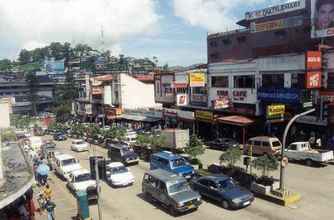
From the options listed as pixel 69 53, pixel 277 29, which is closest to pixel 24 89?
pixel 69 53

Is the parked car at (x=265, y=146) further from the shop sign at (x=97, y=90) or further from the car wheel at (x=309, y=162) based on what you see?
the shop sign at (x=97, y=90)

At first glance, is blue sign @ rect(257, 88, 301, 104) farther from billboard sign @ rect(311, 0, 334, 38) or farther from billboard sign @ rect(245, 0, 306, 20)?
billboard sign @ rect(245, 0, 306, 20)

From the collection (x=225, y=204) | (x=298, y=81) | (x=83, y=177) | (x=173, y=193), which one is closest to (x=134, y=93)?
(x=298, y=81)

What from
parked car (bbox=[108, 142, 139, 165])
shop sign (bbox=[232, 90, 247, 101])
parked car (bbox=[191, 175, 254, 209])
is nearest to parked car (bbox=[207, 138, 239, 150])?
shop sign (bbox=[232, 90, 247, 101])

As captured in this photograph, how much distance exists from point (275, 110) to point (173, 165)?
1277 cm

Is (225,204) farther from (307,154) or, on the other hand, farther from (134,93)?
(134,93)

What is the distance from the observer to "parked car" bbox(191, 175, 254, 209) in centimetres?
2281

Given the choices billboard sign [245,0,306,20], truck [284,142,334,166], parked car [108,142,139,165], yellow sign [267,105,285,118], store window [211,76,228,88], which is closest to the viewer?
A: truck [284,142,334,166]

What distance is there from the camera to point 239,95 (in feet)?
147

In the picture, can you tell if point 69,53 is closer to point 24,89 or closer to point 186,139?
point 24,89

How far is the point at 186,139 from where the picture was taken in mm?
40875

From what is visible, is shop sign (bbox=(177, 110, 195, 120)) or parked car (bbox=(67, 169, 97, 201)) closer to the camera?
parked car (bbox=(67, 169, 97, 201))

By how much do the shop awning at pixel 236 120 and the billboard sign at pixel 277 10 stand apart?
18.5 meters

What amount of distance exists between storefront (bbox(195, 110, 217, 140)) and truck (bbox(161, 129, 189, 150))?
8.32 metres
